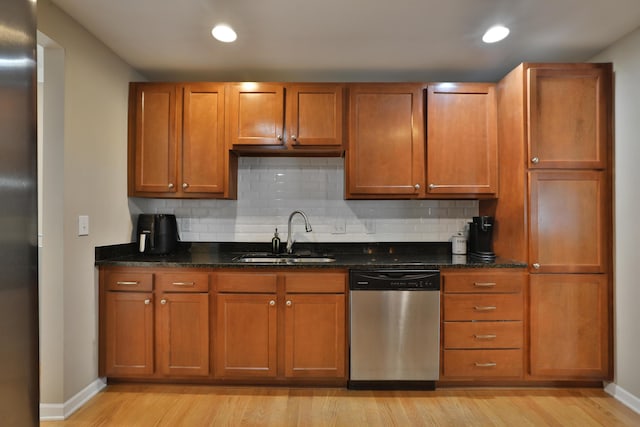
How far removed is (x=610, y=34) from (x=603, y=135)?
0.65 metres

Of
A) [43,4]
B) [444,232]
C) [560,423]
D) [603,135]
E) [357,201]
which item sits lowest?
[560,423]

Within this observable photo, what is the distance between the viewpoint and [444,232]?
2.98 metres

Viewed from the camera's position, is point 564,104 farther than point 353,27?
Yes

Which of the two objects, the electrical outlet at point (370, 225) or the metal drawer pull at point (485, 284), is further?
the electrical outlet at point (370, 225)

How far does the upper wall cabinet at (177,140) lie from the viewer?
2.65 meters

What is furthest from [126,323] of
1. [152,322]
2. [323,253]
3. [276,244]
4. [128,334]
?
[323,253]

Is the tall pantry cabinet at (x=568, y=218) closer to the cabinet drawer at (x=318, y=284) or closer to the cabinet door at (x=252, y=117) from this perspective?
the cabinet drawer at (x=318, y=284)

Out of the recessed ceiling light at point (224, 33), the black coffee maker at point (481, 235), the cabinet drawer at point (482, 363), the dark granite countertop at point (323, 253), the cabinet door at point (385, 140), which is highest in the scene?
the recessed ceiling light at point (224, 33)

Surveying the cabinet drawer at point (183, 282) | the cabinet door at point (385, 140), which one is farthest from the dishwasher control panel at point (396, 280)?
the cabinet drawer at point (183, 282)

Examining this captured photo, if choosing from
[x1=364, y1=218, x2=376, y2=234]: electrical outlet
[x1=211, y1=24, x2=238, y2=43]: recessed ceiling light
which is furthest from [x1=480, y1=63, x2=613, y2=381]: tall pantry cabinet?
Answer: [x1=211, y1=24, x2=238, y2=43]: recessed ceiling light

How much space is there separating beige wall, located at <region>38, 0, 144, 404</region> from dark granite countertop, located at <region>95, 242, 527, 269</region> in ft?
0.72

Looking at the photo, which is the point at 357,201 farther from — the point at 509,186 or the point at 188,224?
the point at 188,224

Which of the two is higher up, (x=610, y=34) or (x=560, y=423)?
(x=610, y=34)

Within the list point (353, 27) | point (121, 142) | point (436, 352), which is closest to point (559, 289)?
point (436, 352)
